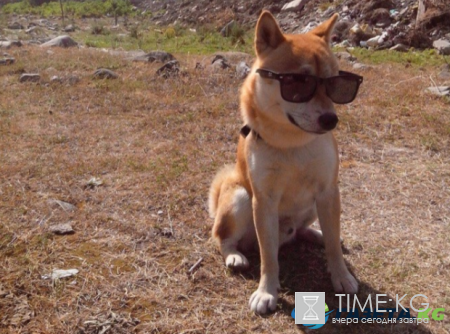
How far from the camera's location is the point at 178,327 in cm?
251

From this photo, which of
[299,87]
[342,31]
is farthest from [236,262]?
[342,31]

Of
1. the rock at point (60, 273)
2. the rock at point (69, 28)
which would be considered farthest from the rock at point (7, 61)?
the rock at point (69, 28)

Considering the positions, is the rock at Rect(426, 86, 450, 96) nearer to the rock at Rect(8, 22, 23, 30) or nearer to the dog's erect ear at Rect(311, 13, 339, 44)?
the dog's erect ear at Rect(311, 13, 339, 44)

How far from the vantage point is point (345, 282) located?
2.76 metres

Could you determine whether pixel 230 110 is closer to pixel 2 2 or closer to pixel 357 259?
pixel 357 259

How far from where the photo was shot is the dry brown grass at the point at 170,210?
2.65 m

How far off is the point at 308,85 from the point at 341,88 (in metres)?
0.20

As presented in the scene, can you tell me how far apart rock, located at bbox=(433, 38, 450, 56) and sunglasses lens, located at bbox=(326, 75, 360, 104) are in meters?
7.40

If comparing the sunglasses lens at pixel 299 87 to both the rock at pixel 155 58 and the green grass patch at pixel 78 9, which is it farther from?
the green grass patch at pixel 78 9

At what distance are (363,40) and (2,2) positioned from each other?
28673 millimetres

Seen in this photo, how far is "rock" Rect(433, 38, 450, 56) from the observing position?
8.78m

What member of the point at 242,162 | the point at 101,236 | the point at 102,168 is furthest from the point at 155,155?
the point at 242,162

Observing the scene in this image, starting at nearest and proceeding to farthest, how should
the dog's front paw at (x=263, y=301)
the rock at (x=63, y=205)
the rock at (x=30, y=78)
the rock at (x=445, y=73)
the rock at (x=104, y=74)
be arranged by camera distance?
the dog's front paw at (x=263, y=301) → the rock at (x=63, y=205) → the rock at (x=445, y=73) → the rock at (x=30, y=78) → the rock at (x=104, y=74)

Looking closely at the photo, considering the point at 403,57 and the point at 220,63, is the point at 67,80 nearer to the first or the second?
the point at 220,63
